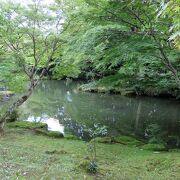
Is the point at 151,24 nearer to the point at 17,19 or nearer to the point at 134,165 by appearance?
the point at 134,165

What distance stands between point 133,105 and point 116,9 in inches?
658

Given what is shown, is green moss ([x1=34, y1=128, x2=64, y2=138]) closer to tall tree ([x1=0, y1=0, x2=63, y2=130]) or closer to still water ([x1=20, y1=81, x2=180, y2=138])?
tall tree ([x1=0, y1=0, x2=63, y2=130])

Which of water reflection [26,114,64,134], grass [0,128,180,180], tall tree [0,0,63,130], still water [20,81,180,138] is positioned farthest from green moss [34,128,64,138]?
water reflection [26,114,64,134]

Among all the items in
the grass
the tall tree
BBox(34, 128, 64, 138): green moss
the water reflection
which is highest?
the tall tree

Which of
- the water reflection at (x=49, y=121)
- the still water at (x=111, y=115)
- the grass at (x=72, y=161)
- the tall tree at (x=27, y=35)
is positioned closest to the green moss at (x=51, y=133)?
the grass at (x=72, y=161)

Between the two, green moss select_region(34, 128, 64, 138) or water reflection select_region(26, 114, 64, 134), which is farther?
water reflection select_region(26, 114, 64, 134)

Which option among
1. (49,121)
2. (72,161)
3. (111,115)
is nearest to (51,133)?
(72,161)

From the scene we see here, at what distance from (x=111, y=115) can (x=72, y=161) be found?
12.8 meters

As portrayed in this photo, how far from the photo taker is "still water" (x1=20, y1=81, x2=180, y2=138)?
54.7ft

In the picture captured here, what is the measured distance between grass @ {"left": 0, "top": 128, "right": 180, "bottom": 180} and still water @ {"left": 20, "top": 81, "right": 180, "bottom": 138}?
14.8ft

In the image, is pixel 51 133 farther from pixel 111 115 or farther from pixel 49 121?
pixel 111 115

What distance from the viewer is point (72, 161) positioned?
25.8 ft

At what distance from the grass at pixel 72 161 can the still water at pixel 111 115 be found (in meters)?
4.51

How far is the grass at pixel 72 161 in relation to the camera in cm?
673
